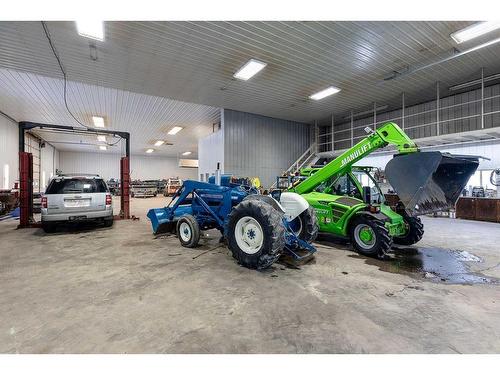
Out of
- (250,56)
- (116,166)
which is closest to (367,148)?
(250,56)

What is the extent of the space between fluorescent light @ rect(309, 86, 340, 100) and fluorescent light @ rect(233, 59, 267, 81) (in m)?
3.34

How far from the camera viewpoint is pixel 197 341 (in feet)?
7.18

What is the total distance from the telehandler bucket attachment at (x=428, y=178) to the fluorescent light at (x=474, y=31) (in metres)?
3.73

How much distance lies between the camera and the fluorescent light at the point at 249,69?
7766 mm

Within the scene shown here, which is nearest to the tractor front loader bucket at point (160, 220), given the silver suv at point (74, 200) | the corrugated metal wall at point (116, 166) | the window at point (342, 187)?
the silver suv at point (74, 200)

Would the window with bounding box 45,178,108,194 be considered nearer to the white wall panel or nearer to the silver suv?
the silver suv

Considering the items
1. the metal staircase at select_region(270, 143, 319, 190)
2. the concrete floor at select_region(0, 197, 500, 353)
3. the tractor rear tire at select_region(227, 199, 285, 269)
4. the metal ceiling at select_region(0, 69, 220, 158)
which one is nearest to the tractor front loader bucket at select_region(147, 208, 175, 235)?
the concrete floor at select_region(0, 197, 500, 353)

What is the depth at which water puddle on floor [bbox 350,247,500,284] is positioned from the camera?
3793 millimetres

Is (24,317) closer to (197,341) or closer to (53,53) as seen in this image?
(197,341)

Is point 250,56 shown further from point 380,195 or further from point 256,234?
point 256,234

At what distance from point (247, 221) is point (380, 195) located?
367 cm

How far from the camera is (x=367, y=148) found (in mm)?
4988
